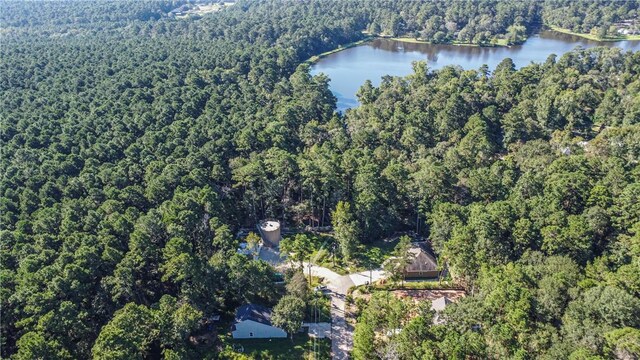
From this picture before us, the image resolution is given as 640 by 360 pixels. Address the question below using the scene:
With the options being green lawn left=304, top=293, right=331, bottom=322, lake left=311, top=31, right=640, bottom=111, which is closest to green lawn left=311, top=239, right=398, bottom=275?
green lawn left=304, top=293, right=331, bottom=322

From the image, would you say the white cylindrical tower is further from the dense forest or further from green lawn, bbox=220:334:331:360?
green lawn, bbox=220:334:331:360

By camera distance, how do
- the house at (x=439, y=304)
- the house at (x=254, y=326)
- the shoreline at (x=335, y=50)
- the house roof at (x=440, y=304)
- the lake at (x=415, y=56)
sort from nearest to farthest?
the house at (x=254, y=326), the house at (x=439, y=304), the house roof at (x=440, y=304), the lake at (x=415, y=56), the shoreline at (x=335, y=50)

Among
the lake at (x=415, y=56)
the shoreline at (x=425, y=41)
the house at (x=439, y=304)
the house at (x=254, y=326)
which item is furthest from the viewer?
the shoreline at (x=425, y=41)

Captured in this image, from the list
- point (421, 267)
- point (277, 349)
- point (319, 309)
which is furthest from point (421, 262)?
point (277, 349)

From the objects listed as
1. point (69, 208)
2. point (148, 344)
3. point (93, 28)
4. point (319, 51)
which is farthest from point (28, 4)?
point (148, 344)

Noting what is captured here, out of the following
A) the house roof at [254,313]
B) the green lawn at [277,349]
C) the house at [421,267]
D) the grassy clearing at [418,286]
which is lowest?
the grassy clearing at [418,286]

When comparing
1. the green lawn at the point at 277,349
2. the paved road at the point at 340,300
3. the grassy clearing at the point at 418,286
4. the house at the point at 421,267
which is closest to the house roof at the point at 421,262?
the house at the point at 421,267

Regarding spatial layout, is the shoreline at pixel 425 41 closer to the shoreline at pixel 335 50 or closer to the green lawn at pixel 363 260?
the shoreline at pixel 335 50

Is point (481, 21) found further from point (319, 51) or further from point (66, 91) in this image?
point (66, 91)
